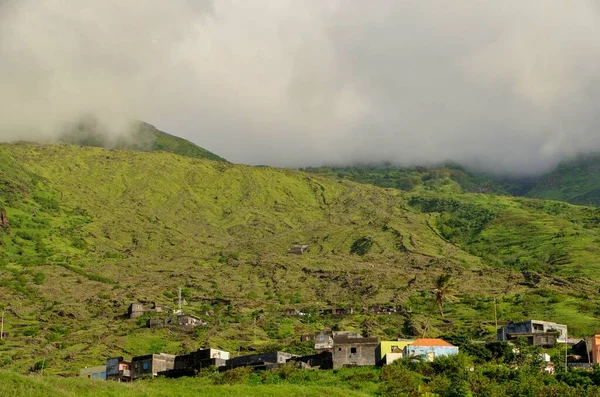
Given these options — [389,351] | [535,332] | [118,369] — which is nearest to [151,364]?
[118,369]

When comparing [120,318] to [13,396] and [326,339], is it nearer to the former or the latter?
[326,339]

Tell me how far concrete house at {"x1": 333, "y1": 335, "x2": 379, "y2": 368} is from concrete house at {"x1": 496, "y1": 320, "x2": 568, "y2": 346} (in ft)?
96.6

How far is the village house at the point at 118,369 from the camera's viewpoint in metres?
112

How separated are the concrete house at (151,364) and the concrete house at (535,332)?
46.0 meters

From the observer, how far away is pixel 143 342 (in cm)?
14750

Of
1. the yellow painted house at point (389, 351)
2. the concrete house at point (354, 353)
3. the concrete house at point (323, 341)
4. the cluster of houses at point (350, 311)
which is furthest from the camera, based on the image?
the cluster of houses at point (350, 311)

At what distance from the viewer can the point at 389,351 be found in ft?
320

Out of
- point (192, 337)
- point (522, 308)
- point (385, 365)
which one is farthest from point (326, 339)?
point (522, 308)

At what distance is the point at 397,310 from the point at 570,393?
97790 millimetres

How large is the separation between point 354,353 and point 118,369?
32546mm

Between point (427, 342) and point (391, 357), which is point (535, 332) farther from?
point (391, 357)

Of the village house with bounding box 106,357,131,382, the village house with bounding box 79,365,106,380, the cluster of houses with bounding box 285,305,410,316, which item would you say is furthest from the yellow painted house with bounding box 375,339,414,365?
the cluster of houses with bounding box 285,305,410,316

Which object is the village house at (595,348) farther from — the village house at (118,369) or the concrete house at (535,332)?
the village house at (118,369)

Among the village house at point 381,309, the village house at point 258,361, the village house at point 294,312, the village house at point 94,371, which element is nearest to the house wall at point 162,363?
the village house at point 94,371
